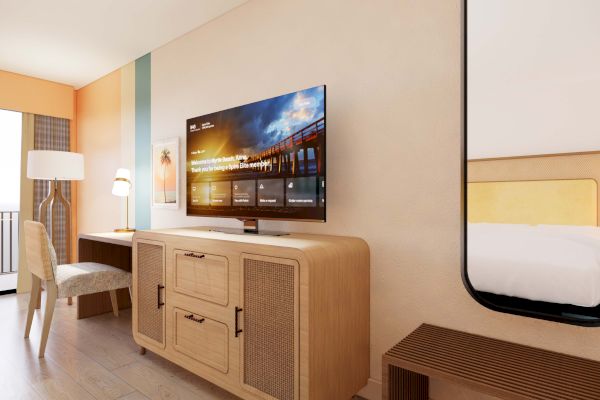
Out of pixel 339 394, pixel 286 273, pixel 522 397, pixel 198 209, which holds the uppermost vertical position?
pixel 198 209

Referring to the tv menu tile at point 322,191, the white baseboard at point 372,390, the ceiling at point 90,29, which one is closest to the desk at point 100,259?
the ceiling at point 90,29

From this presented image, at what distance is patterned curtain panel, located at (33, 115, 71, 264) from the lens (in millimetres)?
4125

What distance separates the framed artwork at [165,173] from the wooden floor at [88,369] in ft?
3.56

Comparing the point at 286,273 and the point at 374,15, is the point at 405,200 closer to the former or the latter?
the point at 286,273

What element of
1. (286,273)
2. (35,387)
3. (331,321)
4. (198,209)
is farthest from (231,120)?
(35,387)

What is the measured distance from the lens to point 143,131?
11.3ft

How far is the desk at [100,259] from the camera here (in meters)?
3.05

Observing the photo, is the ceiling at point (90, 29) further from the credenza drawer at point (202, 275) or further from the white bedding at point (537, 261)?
the white bedding at point (537, 261)

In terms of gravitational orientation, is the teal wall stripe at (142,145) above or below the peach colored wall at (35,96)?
below

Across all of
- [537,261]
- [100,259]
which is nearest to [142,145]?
[100,259]

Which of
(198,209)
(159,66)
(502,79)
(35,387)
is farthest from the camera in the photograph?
(159,66)

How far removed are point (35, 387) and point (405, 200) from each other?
2215 mm

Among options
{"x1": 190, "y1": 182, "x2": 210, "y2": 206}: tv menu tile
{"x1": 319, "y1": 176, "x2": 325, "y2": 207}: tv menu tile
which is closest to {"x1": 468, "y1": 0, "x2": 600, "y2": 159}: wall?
{"x1": 319, "y1": 176, "x2": 325, "y2": 207}: tv menu tile

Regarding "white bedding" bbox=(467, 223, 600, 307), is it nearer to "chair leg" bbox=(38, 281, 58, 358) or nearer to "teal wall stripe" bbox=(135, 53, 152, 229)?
"chair leg" bbox=(38, 281, 58, 358)
